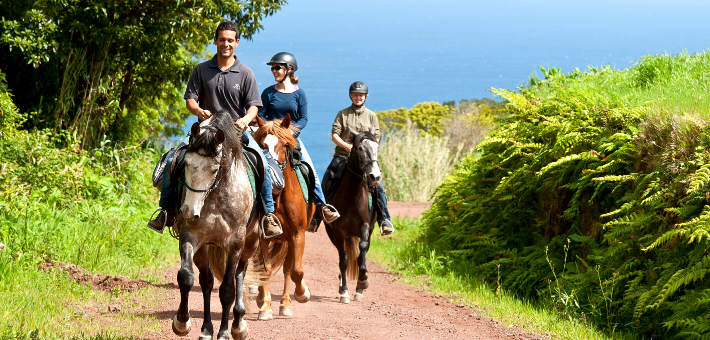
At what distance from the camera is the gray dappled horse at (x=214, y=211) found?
5.61 meters

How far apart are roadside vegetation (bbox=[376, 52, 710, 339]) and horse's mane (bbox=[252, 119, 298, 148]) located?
3286 mm

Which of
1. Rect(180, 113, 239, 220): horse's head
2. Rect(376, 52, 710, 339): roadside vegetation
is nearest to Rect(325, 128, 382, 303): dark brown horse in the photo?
Rect(376, 52, 710, 339): roadside vegetation

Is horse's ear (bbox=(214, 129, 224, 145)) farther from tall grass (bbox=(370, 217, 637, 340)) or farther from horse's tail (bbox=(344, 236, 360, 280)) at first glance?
horse's tail (bbox=(344, 236, 360, 280))

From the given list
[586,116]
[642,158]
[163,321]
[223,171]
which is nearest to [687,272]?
[642,158]

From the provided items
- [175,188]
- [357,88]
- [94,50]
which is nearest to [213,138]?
[175,188]

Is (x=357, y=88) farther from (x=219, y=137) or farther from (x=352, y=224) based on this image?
(x=219, y=137)

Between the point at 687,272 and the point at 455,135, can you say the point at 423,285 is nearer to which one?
the point at 687,272

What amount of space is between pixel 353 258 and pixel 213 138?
15.3 ft

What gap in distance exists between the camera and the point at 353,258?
9883 millimetres

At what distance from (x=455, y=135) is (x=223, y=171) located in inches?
892

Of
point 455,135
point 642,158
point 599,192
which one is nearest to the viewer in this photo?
point 642,158

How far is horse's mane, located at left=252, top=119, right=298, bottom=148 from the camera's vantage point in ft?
24.1

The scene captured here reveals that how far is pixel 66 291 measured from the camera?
7934 mm

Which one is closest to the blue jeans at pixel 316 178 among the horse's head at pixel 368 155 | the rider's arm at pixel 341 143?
the horse's head at pixel 368 155
